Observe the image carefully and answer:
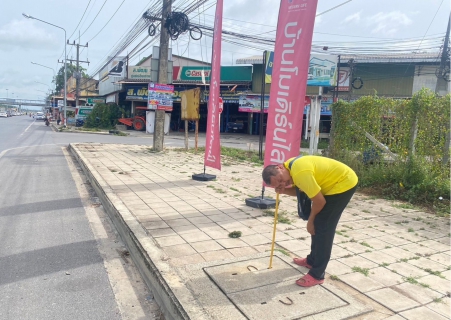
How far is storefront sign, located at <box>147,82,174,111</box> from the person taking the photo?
14.1 meters

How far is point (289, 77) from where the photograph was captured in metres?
5.14

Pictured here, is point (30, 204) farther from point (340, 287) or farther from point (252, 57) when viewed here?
point (252, 57)

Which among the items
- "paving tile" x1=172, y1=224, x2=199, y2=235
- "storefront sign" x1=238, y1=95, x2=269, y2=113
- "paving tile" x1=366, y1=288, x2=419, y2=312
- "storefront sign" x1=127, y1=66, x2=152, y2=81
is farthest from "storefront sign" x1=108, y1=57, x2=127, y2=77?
"paving tile" x1=366, y1=288, x2=419, y2=312

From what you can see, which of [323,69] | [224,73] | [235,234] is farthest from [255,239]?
[224,73]

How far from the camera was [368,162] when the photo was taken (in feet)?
27.3

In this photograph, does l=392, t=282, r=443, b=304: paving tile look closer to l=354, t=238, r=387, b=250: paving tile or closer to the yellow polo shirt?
l=354, t=238, r=387, b=250: paving tile

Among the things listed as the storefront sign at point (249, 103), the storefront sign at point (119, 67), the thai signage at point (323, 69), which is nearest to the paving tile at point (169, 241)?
the thai signage at point (323, 69)

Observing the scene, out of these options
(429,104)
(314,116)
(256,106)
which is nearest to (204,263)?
(429,104)

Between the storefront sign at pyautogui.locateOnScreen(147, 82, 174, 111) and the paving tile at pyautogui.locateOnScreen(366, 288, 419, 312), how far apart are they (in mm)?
12095

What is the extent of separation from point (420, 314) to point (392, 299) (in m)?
0.27

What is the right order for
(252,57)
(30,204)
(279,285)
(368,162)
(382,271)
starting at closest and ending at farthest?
1. (279,285)
2. (382,271)
3. (30,204)
4. (368,162)
5. (252,57)

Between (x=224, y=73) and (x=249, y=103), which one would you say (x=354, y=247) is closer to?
(x=249, y=103)

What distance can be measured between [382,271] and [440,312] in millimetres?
802

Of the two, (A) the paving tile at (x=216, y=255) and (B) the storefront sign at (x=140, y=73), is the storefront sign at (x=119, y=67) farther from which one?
(A) the paving tile at (x=216, y=255)
